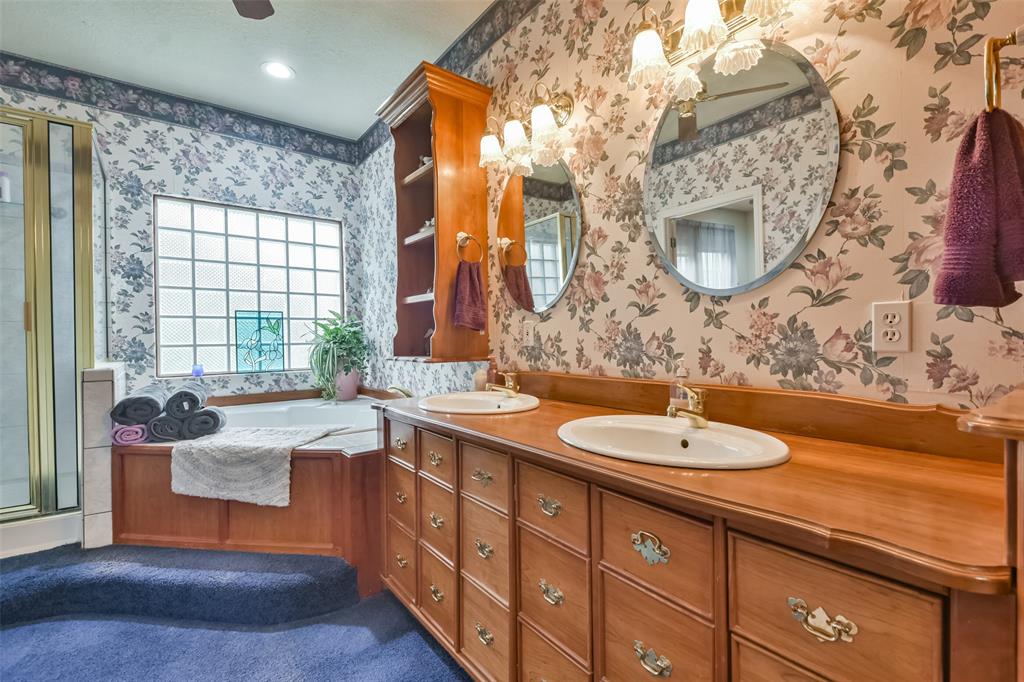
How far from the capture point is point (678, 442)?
3.80ft

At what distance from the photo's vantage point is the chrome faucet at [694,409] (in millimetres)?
1145

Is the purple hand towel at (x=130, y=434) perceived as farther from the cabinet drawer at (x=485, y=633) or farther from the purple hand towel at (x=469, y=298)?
the cabinet drawer at (x=485, y=633)

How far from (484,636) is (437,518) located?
1.25 feet

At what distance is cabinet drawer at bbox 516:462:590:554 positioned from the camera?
1020 mm

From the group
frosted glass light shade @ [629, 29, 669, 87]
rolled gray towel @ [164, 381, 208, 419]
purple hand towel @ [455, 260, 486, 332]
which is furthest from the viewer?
rolled gray towel @ [164, 381, 208, 419]

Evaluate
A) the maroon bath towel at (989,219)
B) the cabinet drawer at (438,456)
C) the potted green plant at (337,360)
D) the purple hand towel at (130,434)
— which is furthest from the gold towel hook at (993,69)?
the potted green plant at (337,360)

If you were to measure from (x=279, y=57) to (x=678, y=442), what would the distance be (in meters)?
2.90

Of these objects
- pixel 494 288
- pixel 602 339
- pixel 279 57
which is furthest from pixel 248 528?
pixel 279 57

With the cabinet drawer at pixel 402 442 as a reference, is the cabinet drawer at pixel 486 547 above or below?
below

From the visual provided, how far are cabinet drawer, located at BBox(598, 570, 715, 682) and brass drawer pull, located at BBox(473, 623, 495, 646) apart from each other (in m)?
0.43

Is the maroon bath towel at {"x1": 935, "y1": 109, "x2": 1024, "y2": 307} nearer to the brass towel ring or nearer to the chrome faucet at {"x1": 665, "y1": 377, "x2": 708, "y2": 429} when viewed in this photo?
the chrome faucet at {"x1": 665, "y1": 377, "x2": 708, "y2": 429}

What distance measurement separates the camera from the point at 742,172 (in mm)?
1250

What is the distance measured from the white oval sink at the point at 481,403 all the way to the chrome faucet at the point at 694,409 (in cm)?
57

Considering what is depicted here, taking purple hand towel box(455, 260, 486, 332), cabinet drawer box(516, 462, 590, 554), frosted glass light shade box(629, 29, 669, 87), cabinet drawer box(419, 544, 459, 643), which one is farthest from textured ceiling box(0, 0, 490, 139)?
cabinet drawer box(419, 544, 459, 643)
